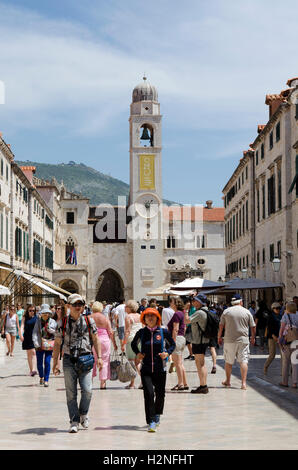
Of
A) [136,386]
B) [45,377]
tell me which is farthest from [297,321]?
[45,377]

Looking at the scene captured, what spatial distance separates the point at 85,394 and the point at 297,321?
615 centimetres

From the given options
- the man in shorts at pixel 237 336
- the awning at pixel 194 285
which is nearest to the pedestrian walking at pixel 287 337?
the man in shorts at pixel 237 336

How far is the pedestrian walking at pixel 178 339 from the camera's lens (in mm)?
14266

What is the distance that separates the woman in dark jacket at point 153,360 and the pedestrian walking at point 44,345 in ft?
16.9

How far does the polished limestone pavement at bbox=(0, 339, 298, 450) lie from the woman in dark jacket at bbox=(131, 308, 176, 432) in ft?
1.07

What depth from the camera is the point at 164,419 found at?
10391 millimetres

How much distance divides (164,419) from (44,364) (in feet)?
17.9

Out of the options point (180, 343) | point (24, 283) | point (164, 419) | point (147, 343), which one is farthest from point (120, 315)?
point (147, 343)

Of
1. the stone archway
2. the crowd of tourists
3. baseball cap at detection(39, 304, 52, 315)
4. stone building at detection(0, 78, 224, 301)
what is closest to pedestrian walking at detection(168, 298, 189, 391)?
the crowd of tourists

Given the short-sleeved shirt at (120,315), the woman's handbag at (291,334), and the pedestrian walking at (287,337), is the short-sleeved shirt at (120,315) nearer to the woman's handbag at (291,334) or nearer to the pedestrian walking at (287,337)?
the pedestrian walking at (287,337)

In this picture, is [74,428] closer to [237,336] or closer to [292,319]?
[237,336]

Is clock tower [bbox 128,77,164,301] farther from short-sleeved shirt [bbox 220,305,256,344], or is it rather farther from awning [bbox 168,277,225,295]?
short-sleeved shirt [bbox 220,305,256,344]

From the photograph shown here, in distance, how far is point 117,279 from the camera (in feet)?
269

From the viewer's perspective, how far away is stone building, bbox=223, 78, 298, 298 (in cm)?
3147
